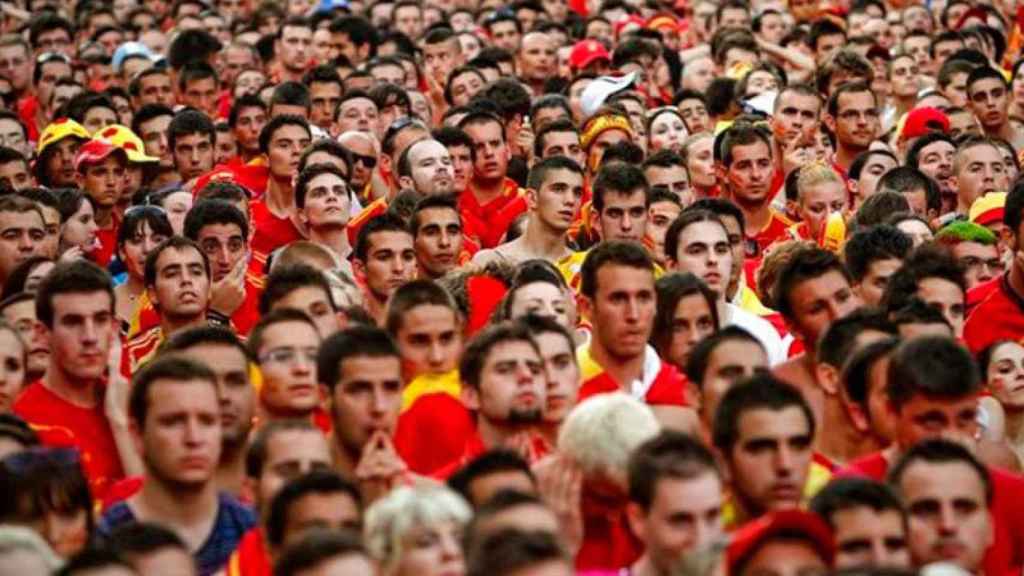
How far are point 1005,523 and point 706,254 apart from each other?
3.48 m

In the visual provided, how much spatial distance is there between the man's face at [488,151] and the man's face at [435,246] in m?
2.45

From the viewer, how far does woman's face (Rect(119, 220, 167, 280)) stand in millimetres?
12984

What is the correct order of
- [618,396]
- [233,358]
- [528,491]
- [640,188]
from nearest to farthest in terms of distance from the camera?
[528,491], [618,396], [233,358], [640,188]

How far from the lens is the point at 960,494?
315 inches

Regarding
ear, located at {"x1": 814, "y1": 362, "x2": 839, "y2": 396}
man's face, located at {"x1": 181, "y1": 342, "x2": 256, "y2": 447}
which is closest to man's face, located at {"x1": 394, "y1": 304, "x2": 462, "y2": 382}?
man's face, located at {"x1": 181, "y1": 342, "x2": 256, "y2": 447}

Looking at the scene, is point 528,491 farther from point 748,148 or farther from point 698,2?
point 698,2

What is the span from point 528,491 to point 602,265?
9.87 ft

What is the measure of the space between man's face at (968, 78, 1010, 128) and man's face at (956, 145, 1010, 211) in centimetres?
240

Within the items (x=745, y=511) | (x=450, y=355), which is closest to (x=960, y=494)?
(x=745, y=511)

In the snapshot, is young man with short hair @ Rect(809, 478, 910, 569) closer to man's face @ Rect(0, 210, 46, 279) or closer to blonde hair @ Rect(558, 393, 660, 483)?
blonde hair @ Rect(558, 393, 660, 483)

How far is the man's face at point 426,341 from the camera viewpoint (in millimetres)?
10172

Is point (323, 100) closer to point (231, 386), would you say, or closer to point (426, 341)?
point (426, 341)

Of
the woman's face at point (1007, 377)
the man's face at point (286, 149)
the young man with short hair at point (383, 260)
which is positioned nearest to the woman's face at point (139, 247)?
the young man with short hair at point (383, 260)

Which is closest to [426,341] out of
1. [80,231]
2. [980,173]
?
[80,231]
